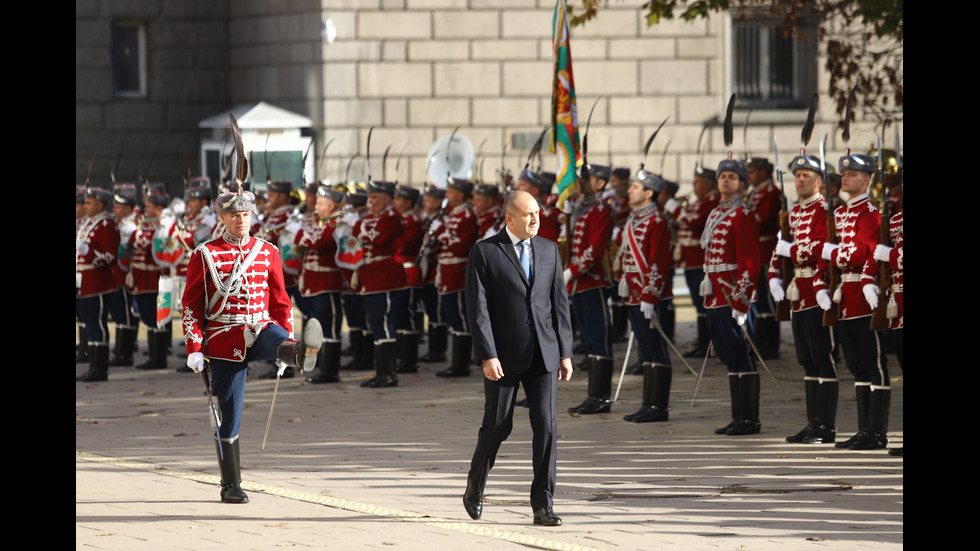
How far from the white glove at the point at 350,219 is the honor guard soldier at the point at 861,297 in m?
5.47

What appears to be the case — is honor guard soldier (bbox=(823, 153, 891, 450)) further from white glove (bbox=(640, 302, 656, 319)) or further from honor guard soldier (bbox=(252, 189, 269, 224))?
honor guard soldier (bbox=(252, 189, 269, 224))

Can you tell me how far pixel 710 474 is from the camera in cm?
887

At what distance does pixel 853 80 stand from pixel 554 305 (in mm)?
11537

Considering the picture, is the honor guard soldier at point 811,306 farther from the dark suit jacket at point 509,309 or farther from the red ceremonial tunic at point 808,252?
the dark suit jacket at point 509,309

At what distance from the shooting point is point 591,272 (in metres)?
11.7

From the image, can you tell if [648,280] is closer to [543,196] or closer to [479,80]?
[543,196]

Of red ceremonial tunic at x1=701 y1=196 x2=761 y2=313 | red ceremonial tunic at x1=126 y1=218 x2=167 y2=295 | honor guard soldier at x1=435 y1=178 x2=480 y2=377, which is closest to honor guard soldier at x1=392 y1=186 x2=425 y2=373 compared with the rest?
honor guard soldier at x1=435 y1=178 x2=480 y2=377

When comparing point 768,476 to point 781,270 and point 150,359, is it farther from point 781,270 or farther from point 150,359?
point 150,359

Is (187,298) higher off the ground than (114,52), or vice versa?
(114,52)

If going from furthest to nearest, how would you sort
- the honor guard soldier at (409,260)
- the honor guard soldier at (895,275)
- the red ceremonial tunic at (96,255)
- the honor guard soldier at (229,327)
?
the honor guard soldier at (409,260), the red ceremonial tunic at (96,255), the honor guard soldier at (895,275), the honor guard soldier at (229,327)

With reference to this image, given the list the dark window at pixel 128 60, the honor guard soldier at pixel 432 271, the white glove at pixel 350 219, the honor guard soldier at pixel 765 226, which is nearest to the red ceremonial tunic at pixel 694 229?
the honor guard soldier at pixel 765 226

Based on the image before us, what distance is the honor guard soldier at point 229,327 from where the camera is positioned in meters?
8.30

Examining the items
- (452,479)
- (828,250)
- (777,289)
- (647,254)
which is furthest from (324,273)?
(828,250)

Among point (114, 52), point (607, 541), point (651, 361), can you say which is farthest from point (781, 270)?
point (114, 52)
